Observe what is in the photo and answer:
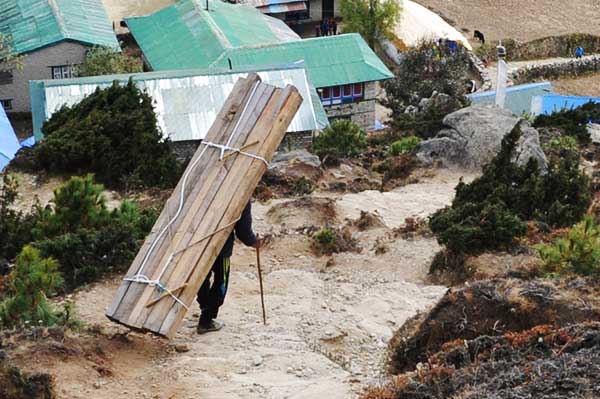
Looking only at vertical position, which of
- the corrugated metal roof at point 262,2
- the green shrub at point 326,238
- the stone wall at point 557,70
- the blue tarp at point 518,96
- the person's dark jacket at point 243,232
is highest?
the person's dark jacket at point 243,232

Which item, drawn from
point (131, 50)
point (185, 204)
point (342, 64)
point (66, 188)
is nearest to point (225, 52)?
point (342, 64)

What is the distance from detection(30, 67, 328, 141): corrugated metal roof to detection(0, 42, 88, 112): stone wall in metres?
8.30

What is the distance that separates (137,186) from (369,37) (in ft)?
92.9

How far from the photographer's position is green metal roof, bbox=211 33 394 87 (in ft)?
120

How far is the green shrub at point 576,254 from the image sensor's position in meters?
12.2

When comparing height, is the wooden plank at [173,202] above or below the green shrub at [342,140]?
above

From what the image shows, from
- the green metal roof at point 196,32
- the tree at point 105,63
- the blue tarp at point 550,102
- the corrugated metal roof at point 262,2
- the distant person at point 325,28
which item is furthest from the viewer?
the distant person at point 325,28

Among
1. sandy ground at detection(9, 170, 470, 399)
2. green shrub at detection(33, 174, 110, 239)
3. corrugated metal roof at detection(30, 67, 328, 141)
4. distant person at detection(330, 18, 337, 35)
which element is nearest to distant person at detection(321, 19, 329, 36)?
distant person at detection(330, 18, 337, 35)

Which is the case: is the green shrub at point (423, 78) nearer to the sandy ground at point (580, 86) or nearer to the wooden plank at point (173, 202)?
the sandy ground at point (580, 86)

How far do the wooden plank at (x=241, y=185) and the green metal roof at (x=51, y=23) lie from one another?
29053mm

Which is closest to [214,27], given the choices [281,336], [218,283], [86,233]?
[86,233]

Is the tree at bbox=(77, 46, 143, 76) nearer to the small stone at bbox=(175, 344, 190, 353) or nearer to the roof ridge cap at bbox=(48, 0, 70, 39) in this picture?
the roof ridge cap at bbox=(48, 0, 70, 39)

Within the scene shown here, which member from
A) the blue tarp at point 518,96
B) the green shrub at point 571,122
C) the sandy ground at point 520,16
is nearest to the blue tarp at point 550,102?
the blue tarp at point 518,96

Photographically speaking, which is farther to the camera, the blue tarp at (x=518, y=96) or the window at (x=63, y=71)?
the window at (x=63, y=71)
